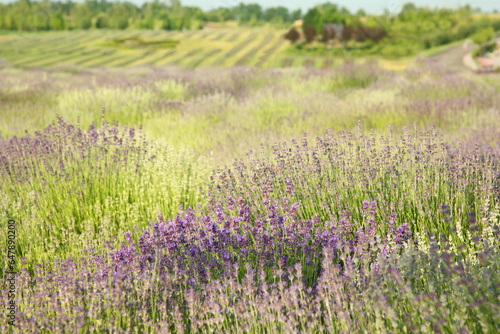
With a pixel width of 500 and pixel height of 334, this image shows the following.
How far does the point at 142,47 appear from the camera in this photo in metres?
32.9

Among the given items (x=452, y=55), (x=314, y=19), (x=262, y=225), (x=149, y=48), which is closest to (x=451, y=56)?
(x=452, y=55)

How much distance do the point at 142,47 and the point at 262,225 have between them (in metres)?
32.9

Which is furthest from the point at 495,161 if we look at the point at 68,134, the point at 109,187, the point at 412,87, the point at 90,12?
the point at 90,12

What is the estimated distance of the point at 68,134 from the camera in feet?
14.6

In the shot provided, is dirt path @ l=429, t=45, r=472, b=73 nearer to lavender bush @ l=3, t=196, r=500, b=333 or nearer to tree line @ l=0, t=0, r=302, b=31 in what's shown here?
tree line @ l=0, t=0, r=302, b=31

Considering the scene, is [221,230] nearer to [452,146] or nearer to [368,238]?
[368,238]

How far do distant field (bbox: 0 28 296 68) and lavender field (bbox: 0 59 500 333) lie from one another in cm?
2215

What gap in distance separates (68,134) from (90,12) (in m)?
35.9

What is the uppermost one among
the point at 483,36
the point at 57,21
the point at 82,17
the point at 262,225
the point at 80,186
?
the point at 82,17

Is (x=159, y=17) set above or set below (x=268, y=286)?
above

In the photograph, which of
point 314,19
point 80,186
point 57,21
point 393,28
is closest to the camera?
point 80,186

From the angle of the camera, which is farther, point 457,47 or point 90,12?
point 90,12

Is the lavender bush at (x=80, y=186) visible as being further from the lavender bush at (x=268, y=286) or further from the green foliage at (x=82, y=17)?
the green foliage at (x=82, y=17)

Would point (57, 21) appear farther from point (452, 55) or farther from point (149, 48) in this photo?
point (452, 55)
